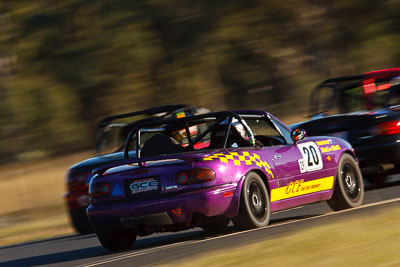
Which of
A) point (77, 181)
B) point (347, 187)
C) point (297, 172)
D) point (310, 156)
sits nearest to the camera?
point (297, 172)

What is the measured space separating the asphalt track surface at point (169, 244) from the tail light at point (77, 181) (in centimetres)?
67

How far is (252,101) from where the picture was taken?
103 feet

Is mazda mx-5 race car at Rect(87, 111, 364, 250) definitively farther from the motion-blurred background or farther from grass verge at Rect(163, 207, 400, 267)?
the motion-blurred background

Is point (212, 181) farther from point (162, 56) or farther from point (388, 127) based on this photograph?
point (162, 56)

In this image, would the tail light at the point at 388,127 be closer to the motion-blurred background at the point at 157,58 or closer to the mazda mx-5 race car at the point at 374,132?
the mazda mx-5 race car at the point at 374,132

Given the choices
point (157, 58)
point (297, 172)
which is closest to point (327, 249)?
point (297, 172)

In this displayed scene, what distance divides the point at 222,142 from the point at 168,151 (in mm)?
565

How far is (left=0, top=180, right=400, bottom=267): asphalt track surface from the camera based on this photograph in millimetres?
7516

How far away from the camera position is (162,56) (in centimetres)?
2986

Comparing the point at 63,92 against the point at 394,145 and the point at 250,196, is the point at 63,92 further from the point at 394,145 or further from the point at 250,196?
the point at 250,196

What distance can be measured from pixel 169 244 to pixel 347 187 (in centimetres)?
232

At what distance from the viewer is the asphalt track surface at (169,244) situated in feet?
24.7

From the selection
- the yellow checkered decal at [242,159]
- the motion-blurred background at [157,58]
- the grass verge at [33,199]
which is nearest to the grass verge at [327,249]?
the yellow checkered decal at [242,159]

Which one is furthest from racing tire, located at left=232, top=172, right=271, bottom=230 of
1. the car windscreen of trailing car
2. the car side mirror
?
the car windscreen of trailing car
